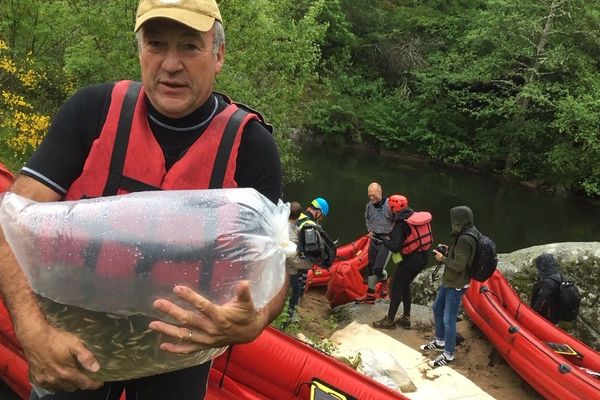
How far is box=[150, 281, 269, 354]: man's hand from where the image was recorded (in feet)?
3.63

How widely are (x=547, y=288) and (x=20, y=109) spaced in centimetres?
693

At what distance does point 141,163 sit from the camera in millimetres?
1356

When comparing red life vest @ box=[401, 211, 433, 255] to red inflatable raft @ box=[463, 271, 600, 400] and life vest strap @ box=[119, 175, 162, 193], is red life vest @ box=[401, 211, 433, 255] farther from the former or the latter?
life vest strap @ box=[119, 175, 162, 193]

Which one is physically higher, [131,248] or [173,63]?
[173,63]

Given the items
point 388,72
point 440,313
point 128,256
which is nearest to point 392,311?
point 440,313

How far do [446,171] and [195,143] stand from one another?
2598 cm

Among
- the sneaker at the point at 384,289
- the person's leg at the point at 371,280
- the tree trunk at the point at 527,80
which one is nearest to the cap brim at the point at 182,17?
the person's leg at the point at 371,280

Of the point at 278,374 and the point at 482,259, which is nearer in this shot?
the point at 278,374

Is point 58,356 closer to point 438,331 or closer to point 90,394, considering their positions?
point 90,394

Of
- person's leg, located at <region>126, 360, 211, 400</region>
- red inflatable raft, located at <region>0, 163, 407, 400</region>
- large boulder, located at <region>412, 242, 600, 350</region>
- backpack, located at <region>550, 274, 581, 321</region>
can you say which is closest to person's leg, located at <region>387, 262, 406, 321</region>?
backpack, located at <region>550, 274, 581, 321</region>

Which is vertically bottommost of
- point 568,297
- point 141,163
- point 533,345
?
point 533,345

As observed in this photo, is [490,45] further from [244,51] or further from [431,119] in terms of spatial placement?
[244,51]

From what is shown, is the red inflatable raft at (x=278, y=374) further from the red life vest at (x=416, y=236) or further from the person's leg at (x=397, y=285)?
the person's leg at (x=397, y=285)

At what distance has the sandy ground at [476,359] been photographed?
5922 millimetres
